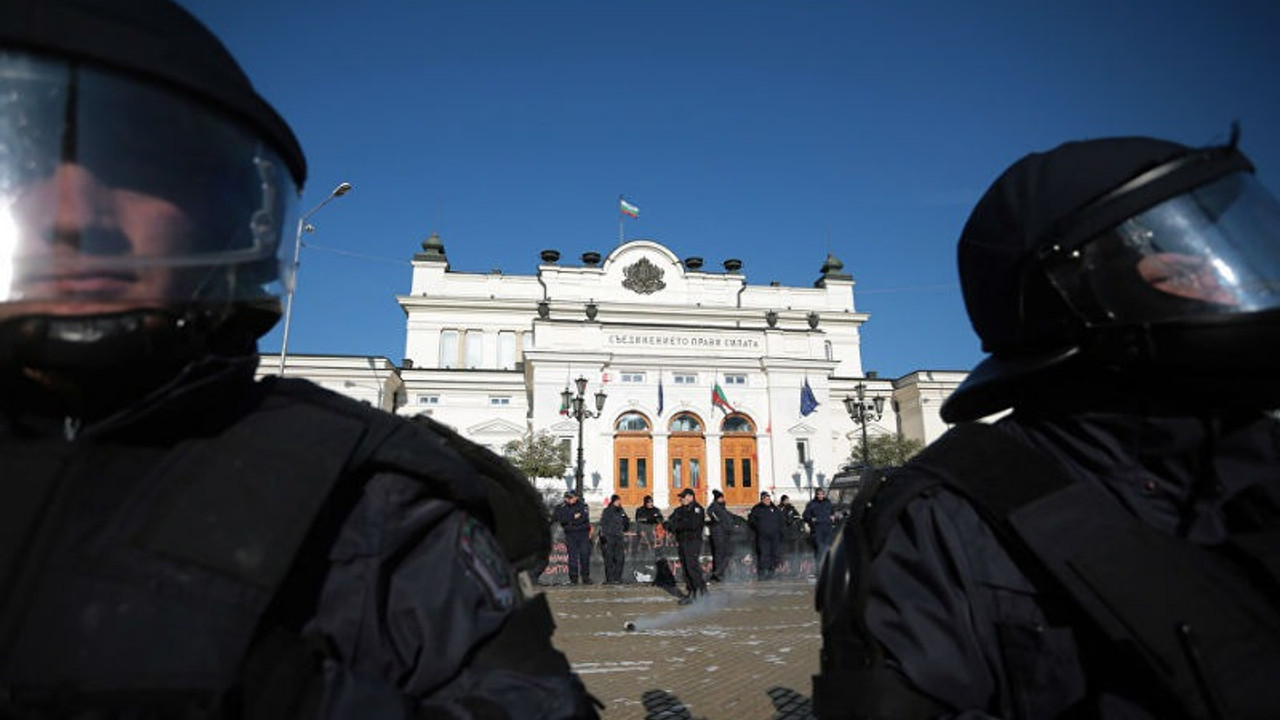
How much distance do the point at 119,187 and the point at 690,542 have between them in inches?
479

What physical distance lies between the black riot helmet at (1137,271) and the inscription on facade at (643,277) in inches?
1792

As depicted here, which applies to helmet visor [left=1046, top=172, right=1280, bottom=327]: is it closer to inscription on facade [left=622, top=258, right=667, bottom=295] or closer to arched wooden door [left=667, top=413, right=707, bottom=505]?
arched wooden door [left=667, top=413, right=707, bottom=505]

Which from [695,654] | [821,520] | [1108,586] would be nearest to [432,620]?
[1108,586]

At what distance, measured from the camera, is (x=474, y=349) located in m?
47.4

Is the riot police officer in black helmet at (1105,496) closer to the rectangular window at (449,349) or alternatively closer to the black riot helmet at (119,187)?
the black riot helmet at (119,187)

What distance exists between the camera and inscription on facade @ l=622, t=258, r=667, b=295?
4709cm

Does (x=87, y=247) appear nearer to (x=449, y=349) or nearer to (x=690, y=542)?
(x=690, y=542)

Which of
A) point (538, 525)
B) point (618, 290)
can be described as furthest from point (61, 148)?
point (618, 290)

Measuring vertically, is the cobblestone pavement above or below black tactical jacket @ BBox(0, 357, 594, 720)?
below

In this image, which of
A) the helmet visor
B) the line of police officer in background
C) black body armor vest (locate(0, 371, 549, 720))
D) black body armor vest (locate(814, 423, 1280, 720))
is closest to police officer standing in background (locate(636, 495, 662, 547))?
the line of police officer in background

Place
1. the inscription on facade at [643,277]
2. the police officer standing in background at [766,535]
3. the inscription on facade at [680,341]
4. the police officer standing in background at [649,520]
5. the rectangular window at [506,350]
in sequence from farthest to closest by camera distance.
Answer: the rectangular window at [506,350] → the inscription on facade at [643,277] → the inscription on facade at [680,341] → the police officer standing in background at [649,520] → the police officer standing in background at [766,535]

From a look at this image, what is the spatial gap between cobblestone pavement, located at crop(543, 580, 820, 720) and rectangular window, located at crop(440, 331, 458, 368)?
36583 millimetres

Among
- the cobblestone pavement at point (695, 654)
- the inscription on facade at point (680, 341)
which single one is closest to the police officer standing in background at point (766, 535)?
the cobblestone pavement at point (695, 654)

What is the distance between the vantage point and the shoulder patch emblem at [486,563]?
55.0 inches
